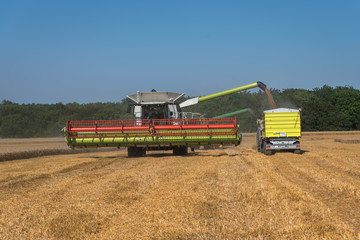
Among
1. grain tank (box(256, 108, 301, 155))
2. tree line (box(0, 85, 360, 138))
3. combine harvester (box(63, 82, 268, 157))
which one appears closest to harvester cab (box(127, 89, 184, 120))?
combine harvester (box(63, 82, 268, 157))

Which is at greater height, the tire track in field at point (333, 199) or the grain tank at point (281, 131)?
the grain tank at point (281, 131)

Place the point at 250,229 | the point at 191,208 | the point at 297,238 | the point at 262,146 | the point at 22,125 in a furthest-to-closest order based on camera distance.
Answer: the point at 22,125
the point at 262,146
the point at 191,208
the point at 250,229
the point at 297,238

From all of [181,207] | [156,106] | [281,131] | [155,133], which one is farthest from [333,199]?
[281,131]

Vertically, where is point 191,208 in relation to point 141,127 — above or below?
below

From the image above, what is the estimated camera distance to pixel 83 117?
69375 mm

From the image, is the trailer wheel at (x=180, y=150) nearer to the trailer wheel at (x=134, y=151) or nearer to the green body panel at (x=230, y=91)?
the trailer wheel at (x=134, y=151)

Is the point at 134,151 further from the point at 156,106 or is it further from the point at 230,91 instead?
the point at 230,91

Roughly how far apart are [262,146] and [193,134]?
20.9ft

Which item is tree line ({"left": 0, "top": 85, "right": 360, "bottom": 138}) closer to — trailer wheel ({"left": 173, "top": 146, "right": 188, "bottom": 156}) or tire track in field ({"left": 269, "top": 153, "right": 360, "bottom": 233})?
trailer wheel ({"left": 173, "top": 146, "right": 188, "bottom": 156})

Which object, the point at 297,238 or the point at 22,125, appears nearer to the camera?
the point at 297,238

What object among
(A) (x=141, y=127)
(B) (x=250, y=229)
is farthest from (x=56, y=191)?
(A) (x=141, y=127)

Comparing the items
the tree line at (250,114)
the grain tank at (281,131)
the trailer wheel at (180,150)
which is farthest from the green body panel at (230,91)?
the tree line at (250,114)

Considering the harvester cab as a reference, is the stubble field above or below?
below

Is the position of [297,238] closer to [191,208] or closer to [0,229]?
[191,208]
